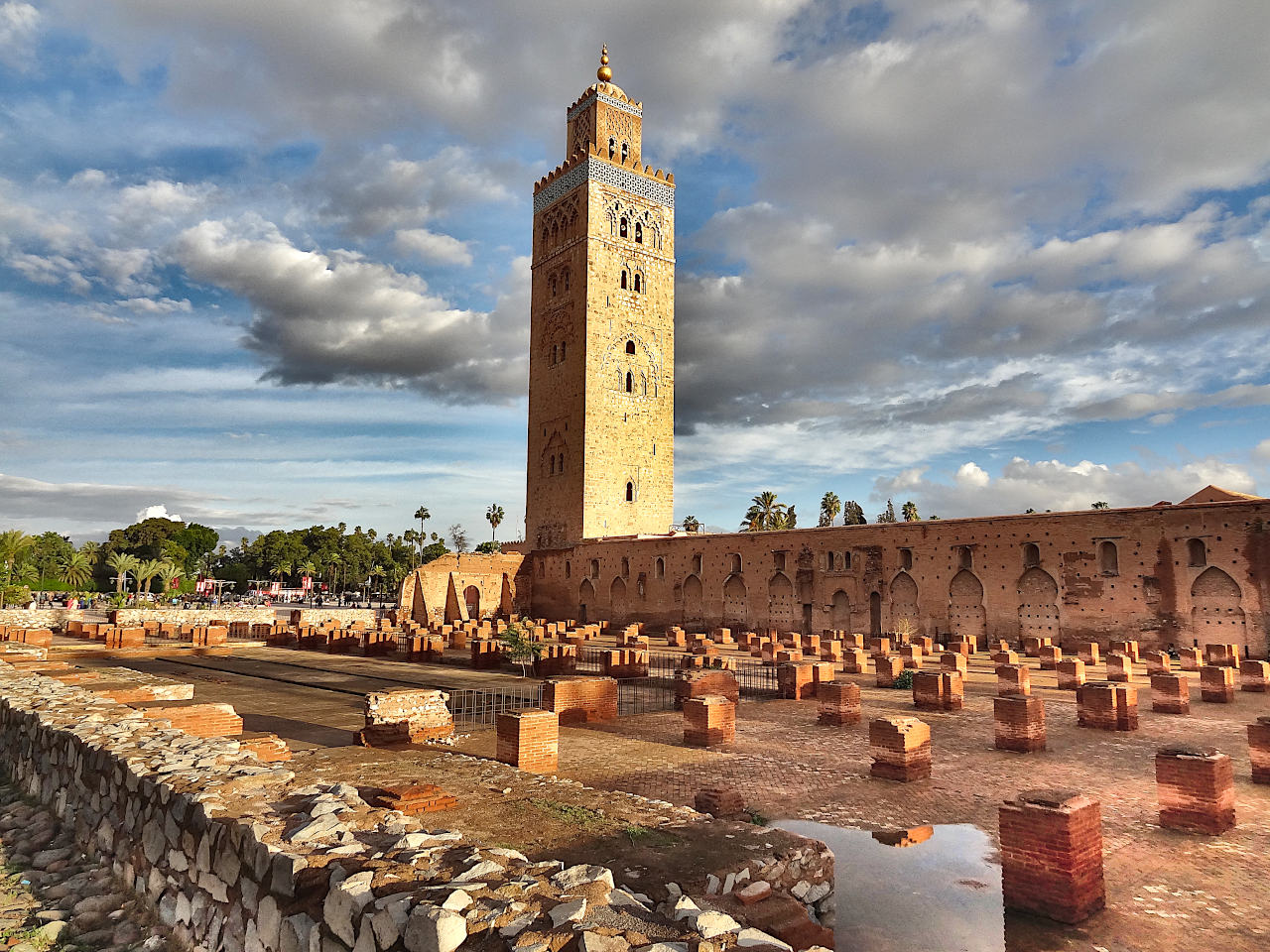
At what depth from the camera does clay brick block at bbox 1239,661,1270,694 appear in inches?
599

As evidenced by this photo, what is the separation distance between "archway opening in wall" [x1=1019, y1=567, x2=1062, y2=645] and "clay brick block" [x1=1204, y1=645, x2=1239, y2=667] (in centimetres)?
377

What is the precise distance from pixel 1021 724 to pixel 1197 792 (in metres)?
3.24

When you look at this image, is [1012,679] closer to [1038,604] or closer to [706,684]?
[706,684]

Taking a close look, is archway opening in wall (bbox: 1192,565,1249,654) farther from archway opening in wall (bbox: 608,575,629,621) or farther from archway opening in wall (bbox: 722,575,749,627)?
archway opening in wall (bbox: 608,575,629,621)

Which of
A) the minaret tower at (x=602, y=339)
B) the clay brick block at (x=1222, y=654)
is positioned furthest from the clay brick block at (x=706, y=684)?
the minaret tower at (x=602, y=339)

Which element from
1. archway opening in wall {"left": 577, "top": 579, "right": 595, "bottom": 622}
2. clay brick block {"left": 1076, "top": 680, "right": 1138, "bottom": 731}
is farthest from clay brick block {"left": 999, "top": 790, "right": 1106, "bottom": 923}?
archway opening in wall {"left": 577, "top": 579, "right": 595, "bottom": 622}

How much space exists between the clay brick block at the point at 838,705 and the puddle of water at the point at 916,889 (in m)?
4.92

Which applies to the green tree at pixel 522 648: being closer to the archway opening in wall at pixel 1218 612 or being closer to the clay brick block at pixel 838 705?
the clay brick block at pixel 838 705

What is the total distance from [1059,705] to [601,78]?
4266 centimetres

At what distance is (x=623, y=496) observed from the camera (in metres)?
41.7

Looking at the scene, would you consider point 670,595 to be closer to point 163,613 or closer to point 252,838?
point 163,613

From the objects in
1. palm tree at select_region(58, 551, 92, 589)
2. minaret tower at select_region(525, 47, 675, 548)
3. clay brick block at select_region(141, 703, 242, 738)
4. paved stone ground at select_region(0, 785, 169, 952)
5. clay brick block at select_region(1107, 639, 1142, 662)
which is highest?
minaret tower at select_region(525, 47, 675, 548)

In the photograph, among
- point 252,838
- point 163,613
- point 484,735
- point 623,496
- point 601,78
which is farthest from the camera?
point 601,78

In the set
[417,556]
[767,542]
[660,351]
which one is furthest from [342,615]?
[417,556]
